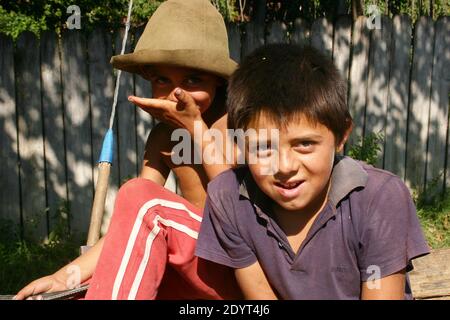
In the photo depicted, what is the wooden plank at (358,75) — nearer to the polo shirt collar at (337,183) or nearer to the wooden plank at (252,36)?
the wooden plank at (252,36)

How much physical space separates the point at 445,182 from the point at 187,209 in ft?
10.5

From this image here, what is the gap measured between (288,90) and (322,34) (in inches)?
108

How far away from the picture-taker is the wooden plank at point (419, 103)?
15.1 ft

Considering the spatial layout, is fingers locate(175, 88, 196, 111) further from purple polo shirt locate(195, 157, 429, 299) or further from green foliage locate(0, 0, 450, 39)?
green foliage locate(0, 0, 450, 39)

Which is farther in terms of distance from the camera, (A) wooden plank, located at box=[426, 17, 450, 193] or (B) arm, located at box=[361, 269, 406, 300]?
(A) wooden plank, located at box=[426, 17, 450, 193]

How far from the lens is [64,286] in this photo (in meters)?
2.26

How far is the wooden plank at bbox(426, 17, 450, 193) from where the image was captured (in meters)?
4.62

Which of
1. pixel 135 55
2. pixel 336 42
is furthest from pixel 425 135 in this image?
pixel 135 55

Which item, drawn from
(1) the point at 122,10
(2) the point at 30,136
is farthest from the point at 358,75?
(1) the point at 122,10

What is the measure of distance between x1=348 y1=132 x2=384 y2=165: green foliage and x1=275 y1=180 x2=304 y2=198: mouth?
2.74 meters

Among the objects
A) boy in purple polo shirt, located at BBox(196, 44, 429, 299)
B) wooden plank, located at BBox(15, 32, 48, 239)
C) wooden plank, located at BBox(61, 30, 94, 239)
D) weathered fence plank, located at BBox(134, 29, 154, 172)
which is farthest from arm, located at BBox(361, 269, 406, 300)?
wooden plank, located at BBox(15, 32, 48, 239)

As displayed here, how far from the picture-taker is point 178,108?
2268mm

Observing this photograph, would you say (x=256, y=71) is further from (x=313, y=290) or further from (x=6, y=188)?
(x=6, y=188)

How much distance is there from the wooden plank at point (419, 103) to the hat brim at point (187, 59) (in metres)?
2.64
